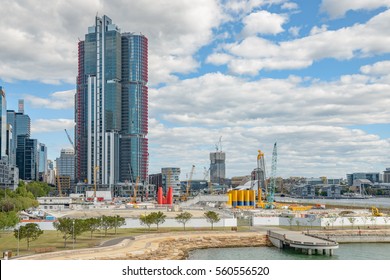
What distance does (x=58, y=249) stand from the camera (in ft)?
215

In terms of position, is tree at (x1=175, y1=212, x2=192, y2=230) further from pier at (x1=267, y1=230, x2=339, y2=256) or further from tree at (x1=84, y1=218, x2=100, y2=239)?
tree at (x1=84, y1=218, x2=100, y2=239)

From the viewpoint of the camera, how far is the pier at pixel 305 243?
255 ft

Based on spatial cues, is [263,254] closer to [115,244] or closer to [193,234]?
[193,234]

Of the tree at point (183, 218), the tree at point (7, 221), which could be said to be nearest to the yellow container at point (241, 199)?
the tree at point (183, 218)

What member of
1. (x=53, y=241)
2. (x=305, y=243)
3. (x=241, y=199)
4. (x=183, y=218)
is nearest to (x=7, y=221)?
(x=53, y=241)

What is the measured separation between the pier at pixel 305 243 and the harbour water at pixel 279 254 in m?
→ 1.18

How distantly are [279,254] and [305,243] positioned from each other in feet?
15.2

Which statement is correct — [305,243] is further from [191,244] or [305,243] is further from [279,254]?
[191,244]

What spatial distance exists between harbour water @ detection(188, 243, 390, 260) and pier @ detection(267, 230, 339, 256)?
3.88ft

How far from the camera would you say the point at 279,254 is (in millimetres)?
77250

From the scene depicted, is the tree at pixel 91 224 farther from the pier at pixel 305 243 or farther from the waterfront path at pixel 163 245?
the pier at pixel 305 243

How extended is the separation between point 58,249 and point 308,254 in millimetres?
38079

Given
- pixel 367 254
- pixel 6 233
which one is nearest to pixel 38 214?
pixel 6 233

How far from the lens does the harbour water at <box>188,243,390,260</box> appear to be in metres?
73.4
